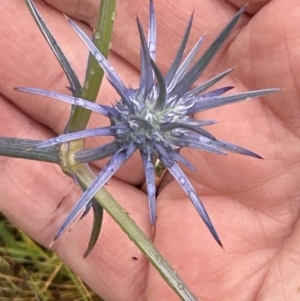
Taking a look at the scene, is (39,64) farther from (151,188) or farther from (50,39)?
(151,188)

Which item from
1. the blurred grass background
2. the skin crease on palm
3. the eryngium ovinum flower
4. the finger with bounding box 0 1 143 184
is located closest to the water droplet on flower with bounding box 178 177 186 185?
the eryngium ovinum flower

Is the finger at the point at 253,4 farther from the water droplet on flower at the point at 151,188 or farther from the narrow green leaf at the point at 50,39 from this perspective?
the water droplet on flower at the point at 151,188

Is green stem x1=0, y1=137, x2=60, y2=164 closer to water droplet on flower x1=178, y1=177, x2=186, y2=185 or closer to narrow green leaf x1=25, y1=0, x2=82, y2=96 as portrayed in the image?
narrow green leaf x1=25, y1=0, x2=82, y2=96

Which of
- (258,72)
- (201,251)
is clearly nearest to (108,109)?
(258,72)

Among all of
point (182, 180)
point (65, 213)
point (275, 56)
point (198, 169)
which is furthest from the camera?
point (65, 213)

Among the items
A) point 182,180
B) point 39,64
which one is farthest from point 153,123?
point 39,64

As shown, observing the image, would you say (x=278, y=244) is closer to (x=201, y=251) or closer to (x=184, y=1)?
(x=201, y=251)
